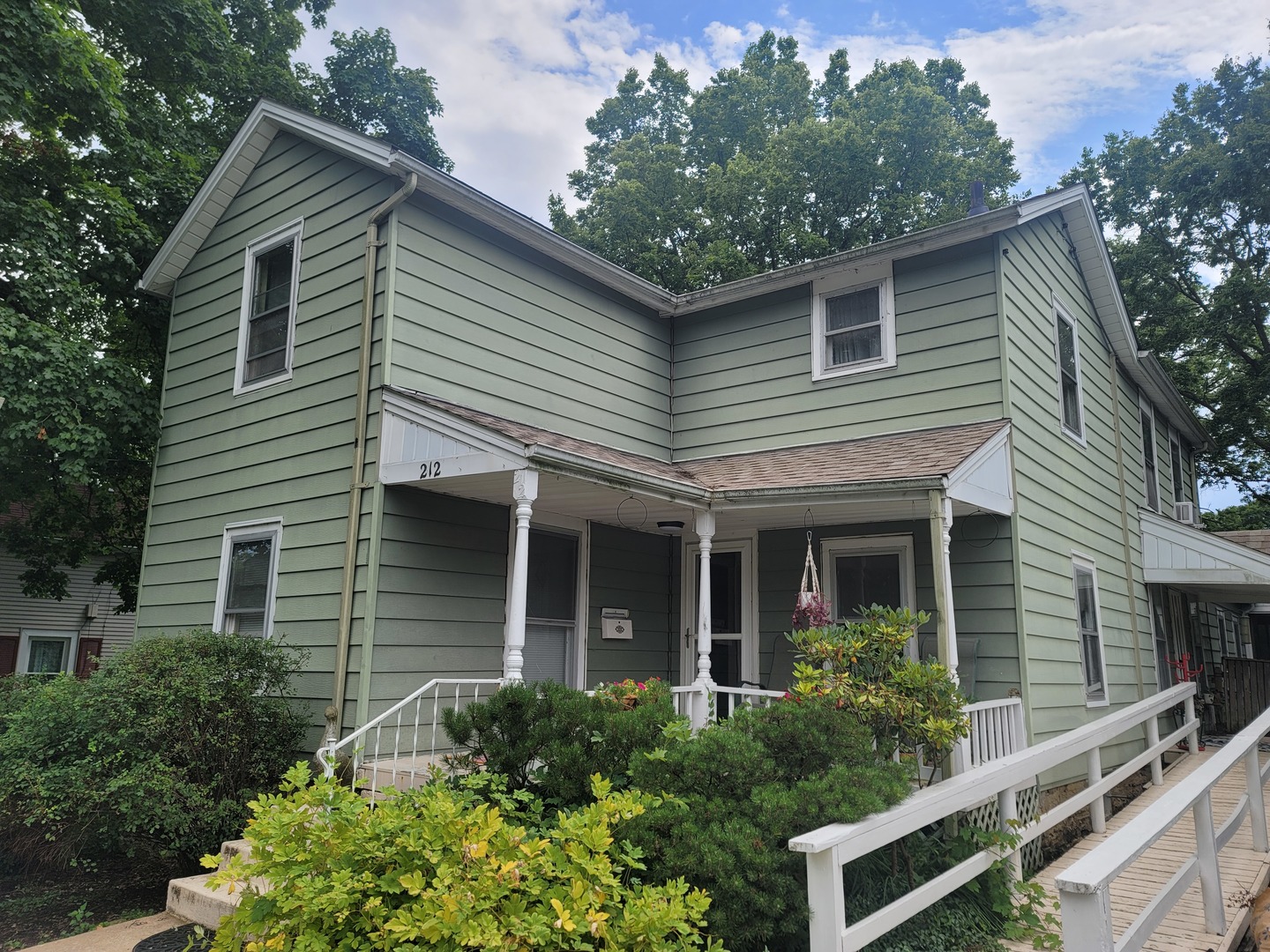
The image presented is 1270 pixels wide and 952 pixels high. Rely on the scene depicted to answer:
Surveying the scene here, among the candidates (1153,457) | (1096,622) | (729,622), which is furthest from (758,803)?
(1153,457)

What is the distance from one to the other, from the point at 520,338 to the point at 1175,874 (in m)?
6.56

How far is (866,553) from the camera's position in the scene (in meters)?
8.17

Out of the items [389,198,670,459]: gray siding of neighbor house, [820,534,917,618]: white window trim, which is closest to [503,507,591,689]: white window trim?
[389,198,670,459]: gray siding of neighbor house

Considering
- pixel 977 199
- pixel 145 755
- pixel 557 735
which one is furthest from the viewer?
pixel 977 199

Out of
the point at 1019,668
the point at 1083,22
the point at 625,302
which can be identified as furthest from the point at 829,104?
the point at 1019,668

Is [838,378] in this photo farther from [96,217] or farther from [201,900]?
[96,217]

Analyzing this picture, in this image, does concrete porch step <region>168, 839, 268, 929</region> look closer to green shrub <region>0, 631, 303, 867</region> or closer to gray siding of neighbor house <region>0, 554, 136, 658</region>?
green shrub <region>0, 631, 303, 867</region>

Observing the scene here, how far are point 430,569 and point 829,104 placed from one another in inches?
818

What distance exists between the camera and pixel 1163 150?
2058 centimetres

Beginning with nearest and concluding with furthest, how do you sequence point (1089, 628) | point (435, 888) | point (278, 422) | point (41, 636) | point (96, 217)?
point (435, 888) < point (278, 422) < point (1089, 628) < point (96, 217) < point (41, 636)

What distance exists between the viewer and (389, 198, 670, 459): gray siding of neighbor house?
754 cm

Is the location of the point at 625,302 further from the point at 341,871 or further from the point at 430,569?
the point at 341,871

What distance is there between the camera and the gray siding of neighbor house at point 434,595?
6816 millimetres

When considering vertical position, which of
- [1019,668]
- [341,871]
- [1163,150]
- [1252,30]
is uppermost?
[1252,30]
